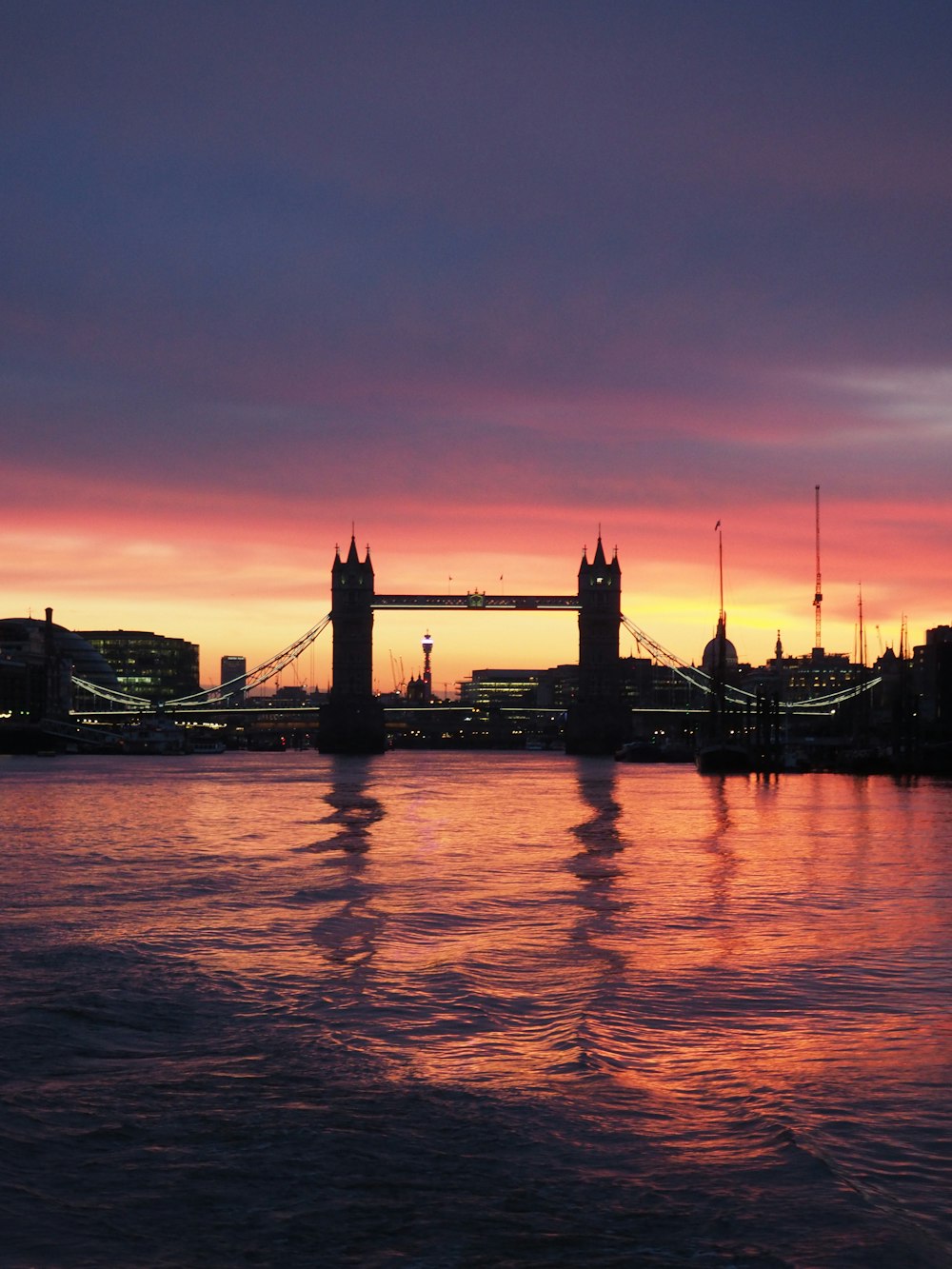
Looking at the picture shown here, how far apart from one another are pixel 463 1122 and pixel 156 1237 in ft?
10.0

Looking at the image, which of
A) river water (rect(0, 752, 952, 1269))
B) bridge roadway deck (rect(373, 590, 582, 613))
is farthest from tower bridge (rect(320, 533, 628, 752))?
river water (rect(0, 752, 952, 1269))

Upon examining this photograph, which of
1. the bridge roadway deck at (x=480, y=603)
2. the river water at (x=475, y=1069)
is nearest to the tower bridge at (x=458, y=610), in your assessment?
the bridge roadway deck at (x=480, y=603)

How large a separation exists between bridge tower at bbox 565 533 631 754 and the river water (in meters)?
146

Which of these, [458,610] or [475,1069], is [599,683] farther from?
[475,1069]

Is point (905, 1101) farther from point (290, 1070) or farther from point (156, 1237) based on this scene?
point (156, 1237)

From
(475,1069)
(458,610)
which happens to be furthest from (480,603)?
(475,1069)

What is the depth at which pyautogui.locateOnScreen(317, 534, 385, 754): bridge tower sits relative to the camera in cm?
17300

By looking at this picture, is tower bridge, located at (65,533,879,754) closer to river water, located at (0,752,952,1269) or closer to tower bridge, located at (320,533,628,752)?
tower bridge, located at (320,533,628,752)

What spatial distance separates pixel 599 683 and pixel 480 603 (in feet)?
61.3

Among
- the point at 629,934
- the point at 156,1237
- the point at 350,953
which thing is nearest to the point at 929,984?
the point at 629,934

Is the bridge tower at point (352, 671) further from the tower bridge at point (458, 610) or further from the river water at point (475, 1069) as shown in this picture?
the river water at point (475, 1069)

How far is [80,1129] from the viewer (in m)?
11.2

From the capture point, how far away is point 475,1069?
13234 mm

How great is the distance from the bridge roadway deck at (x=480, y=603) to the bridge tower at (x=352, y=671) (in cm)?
394
